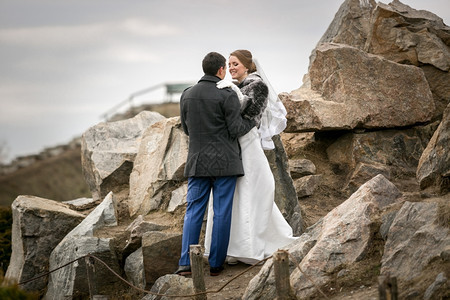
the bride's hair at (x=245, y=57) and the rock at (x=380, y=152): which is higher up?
the bride's hair at (x=245, y=57)

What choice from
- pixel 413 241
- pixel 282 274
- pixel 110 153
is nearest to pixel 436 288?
pixel 413 241

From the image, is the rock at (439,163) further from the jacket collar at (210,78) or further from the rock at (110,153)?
the rock at (110,153)

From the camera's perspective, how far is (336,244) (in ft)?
19.9

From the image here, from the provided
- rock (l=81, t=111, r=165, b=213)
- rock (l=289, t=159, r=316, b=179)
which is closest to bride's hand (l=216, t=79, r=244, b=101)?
rock (l=289, t=159, r=316, b=179)

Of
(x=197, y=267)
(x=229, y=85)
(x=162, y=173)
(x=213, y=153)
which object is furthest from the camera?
(x=162, y=173)

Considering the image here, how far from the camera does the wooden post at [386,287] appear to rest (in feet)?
14.1

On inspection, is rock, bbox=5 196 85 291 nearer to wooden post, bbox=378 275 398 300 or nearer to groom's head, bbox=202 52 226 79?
groom's head, bbox=202 52 226 79

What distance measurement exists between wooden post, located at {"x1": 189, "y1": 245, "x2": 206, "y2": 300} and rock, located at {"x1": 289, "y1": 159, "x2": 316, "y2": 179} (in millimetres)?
4256

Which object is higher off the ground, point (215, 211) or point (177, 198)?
point (215, 211)

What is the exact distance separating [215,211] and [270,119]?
1539 mm

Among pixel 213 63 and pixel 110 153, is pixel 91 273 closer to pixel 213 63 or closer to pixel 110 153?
pixel 213 63

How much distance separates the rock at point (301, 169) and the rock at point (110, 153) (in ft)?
8.92

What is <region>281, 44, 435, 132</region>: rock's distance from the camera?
31.7 feet

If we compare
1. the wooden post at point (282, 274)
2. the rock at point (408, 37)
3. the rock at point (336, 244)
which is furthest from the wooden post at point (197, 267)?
the rock at point (408, 37)
